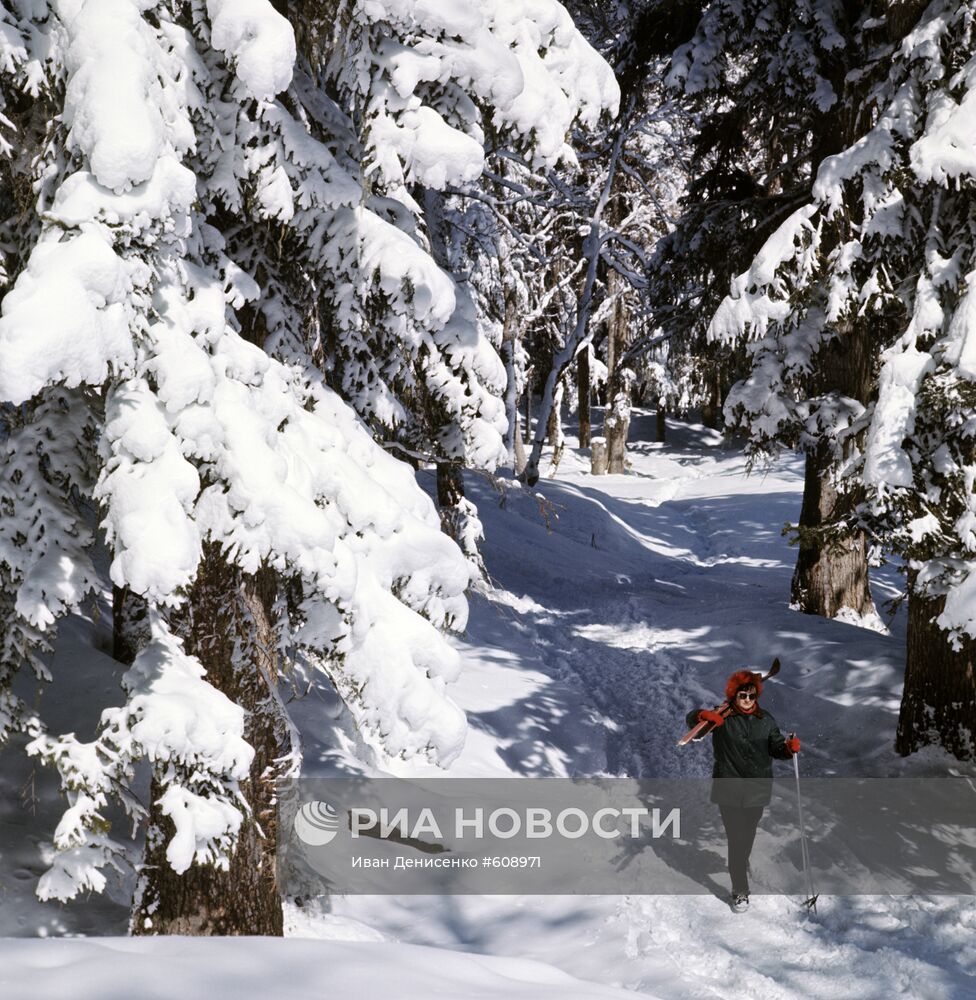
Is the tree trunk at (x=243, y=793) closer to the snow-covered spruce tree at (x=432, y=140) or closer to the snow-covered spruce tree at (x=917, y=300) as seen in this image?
the snow-covered spruce tree at (x=432, y=140)

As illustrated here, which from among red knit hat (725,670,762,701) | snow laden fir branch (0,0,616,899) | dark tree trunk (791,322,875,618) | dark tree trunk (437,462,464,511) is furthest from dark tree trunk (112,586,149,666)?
dark tree trunk (791,322,875,618)

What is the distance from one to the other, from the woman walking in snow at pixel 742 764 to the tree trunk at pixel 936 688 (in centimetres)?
212

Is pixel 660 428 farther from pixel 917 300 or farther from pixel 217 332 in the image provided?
pixel 217 332

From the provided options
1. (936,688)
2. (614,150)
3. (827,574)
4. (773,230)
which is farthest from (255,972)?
(614,150)

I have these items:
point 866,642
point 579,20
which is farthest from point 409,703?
point 579,20

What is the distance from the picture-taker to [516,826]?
27.5 feet

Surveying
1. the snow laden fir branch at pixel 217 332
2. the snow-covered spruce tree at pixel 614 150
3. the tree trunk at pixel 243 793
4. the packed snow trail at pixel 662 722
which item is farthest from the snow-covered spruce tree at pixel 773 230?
the tree trunk at pixel 243 793

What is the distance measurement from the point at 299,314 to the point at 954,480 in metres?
5.04

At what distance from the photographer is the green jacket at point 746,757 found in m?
6.96

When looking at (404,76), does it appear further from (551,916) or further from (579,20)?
(579,20)

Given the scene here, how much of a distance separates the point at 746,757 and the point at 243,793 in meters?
3.77

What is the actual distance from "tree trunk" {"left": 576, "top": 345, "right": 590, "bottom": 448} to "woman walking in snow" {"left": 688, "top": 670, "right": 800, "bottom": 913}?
79.5 ft

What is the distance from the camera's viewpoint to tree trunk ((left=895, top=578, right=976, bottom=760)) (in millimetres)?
8266

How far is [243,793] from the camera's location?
17.6 ft
